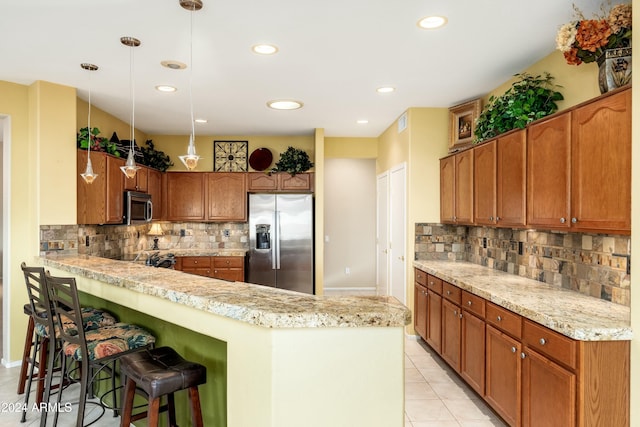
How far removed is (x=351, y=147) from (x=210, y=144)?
2227mm

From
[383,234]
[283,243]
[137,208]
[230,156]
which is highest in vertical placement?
[230,156]

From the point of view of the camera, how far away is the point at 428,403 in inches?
123

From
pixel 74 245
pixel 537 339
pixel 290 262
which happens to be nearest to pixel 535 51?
pixel 537 339

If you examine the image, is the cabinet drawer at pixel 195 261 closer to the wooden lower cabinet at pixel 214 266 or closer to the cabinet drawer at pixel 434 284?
the wooden lower cabinet at pixel 214 266

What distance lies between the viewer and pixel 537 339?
221cm

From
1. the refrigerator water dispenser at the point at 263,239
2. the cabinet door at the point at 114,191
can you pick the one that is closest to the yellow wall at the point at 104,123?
the cabinet door at the point at 114,191

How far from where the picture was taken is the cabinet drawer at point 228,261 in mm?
5676

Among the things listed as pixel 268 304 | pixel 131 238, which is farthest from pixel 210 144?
pixel 268 304

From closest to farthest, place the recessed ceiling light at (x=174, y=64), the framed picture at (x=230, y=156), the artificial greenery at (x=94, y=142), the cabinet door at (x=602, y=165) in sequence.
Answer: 1. the cabinet door at (x=602, y=165)
2. the recessed ceiling light at (x=174, y=64)
3. the artificial greenery at (x=94, y=142)
4. the framed picture at (x=230, y=156)

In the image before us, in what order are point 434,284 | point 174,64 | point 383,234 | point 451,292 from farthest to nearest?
point 383,234, point 434,284, point 451,292, point 174,64

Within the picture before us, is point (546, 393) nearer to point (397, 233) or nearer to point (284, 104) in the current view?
point (397, 233)

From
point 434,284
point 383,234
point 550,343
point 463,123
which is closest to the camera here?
point 550,343

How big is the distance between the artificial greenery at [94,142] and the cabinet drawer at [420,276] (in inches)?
139

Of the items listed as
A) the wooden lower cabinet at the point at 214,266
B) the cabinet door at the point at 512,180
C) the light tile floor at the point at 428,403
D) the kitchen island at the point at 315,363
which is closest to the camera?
the kitchen island at the point at 315,363
